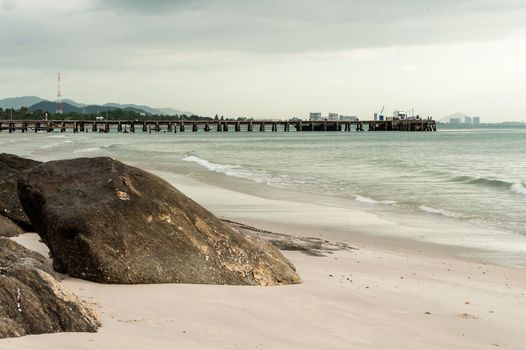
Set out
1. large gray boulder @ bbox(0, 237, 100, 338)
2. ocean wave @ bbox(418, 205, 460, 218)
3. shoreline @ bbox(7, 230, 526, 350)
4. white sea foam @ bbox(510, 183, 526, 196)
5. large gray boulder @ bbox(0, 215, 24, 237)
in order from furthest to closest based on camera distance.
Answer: white sea foam @ bbox(510, 183, 526, 196) → ocean wave @ bbox(418, 205, 460, 218) → large gray boulder @ bbox(0, 215, 24, 237) → shoreline @ bbox(7, 230, 526, 350) → large gray boulder @ bbox(0, 237, 100, 338)

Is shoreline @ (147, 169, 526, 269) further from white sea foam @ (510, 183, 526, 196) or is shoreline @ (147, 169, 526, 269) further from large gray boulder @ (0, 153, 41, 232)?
white sea foam @ (510, 183, 526, 196)

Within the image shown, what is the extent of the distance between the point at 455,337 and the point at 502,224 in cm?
887

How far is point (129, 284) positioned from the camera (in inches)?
231

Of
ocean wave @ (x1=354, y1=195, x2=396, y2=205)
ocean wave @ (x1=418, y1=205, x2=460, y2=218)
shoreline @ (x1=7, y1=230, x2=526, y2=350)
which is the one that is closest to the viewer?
shoreline @ (x1=7, y1=230, x2=526, y2=350)

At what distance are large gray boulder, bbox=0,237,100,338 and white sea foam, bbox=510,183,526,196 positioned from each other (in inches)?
694

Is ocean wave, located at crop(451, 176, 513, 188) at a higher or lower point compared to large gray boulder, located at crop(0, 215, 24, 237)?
lower

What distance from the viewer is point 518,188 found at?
20.8 metres

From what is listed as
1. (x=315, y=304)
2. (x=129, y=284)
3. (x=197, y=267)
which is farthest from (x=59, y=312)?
(x=315, y=304)

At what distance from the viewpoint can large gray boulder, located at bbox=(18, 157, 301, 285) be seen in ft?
19.6

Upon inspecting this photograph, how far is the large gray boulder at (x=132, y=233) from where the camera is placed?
5.96 m

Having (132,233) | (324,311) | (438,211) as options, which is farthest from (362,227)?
(132,233)

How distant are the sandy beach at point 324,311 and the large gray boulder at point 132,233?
20 cm

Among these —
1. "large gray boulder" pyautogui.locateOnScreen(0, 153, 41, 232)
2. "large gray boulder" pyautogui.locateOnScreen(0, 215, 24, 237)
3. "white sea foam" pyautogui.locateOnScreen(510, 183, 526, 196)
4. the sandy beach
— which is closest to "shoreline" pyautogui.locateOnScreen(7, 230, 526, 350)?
the sandy beach

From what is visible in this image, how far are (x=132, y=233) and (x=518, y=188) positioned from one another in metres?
17.5
